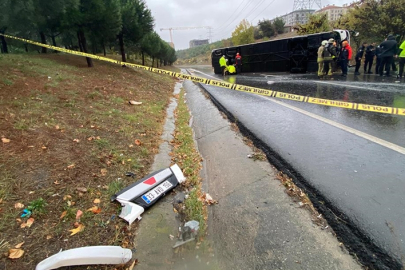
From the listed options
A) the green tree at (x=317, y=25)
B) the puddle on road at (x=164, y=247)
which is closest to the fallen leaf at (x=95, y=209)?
the puddle on road at (x=164, y=247)

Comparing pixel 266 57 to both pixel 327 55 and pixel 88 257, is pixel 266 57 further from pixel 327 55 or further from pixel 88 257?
pixel 88 257

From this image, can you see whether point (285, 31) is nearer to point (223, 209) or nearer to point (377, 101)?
point (377, 101)

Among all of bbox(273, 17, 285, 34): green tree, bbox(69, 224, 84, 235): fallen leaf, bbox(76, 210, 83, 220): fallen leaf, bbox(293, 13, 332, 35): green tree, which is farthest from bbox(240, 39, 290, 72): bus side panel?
bbox(273, 17, 285, 34): green tree

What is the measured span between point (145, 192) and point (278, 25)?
69532 mm

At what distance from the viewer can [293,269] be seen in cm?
209

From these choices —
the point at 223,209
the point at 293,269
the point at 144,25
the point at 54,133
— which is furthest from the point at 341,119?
the point at 144,25

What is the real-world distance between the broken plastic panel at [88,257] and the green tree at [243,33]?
61.5 meters

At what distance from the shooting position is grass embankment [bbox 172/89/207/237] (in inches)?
118

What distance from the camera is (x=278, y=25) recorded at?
63000mm

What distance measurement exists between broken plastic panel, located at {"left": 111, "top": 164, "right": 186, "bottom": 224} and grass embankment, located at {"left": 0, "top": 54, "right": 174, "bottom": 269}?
0.12 m

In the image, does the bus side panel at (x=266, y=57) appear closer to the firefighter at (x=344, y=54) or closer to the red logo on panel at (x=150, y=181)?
the firefighter at (x=344, y=54)

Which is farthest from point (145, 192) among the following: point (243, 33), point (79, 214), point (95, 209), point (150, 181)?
point (243, 33)

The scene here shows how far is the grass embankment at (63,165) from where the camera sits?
2.54m

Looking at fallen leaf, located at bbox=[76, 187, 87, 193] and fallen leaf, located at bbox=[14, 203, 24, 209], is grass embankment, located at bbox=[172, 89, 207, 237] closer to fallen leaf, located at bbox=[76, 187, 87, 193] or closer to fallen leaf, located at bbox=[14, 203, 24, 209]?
fallen leaf, located at bbox=[76, 187, 87, 193]
